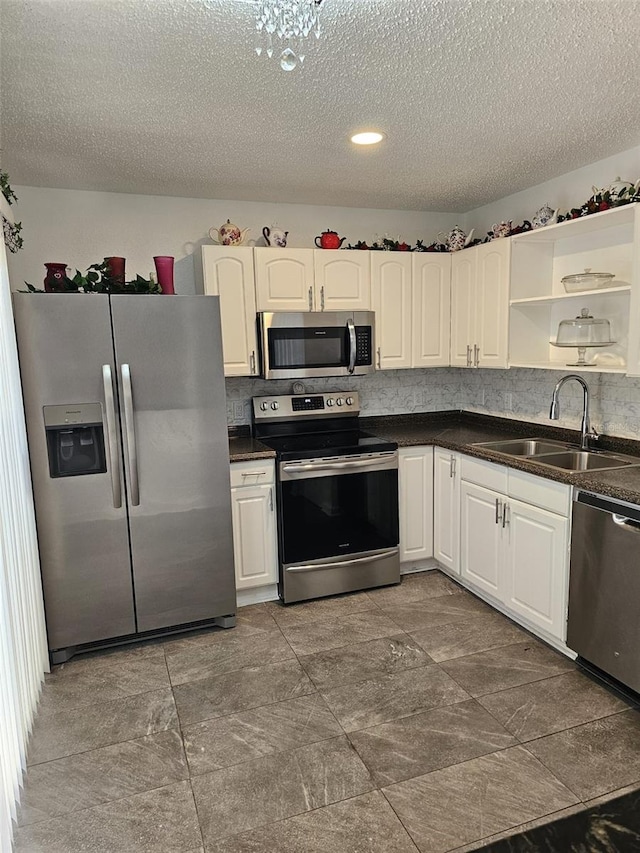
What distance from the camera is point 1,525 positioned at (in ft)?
6.30

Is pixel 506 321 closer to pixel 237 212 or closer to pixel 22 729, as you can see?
pixel 237 212

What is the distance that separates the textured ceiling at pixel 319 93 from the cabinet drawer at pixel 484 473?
5.46 feet

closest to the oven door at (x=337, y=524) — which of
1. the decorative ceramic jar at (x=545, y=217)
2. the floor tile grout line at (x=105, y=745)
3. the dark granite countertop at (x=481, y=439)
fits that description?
the dark granite countertop at (x=481, y=439)

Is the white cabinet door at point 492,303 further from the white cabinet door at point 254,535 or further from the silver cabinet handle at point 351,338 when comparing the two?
the white cabinet door at point 254,535

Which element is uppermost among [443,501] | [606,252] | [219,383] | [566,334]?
[606,252]

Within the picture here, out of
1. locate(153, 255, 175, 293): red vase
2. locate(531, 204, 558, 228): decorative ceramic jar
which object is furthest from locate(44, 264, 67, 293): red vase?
locate(531, 204, 558, 228): decorative ceramic jar

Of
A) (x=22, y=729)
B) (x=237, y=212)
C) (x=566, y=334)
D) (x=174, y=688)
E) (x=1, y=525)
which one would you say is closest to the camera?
(x=1, y=525)

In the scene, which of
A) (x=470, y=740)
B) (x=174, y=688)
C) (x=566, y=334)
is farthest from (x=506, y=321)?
(x=174, y=688)

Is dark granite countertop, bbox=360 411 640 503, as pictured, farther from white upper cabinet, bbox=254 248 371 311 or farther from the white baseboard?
the white baseboard

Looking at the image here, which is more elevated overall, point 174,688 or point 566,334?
point 566,334

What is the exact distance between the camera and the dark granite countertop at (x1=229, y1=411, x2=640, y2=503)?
7.96 feet

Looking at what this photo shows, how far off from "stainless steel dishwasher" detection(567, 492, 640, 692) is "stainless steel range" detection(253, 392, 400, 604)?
3.97 ft

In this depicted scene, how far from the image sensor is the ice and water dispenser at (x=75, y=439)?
260 centimetres

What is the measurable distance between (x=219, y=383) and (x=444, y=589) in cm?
192
